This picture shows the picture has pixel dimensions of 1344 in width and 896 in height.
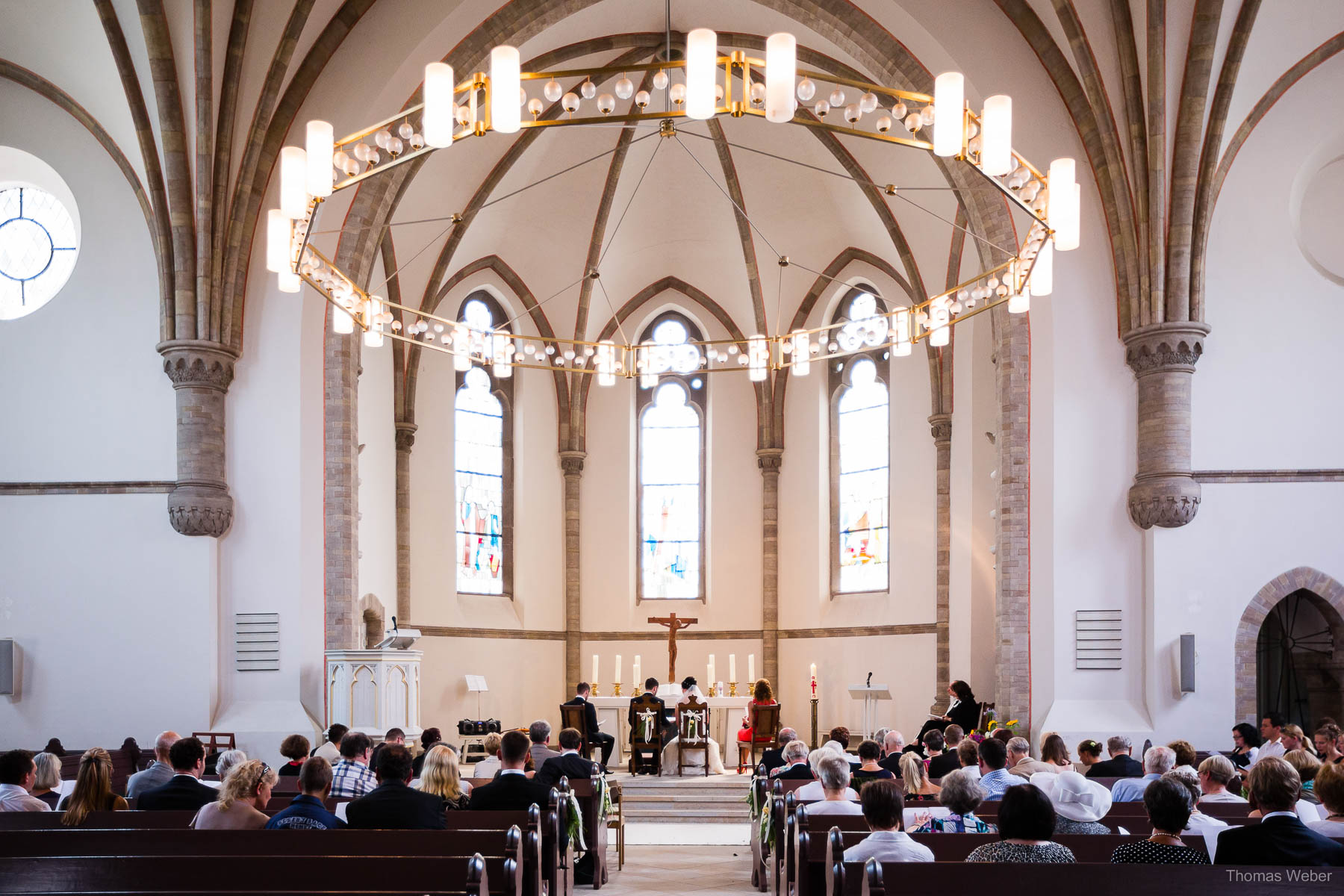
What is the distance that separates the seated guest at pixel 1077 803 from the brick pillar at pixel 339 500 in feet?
31.1

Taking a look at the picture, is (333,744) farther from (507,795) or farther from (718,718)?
(718,718)

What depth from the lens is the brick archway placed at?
43.1ft

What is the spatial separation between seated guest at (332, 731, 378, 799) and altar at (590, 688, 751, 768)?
9200mm

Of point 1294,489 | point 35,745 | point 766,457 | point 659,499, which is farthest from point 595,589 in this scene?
point 1294,489

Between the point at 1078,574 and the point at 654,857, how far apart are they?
5412mm

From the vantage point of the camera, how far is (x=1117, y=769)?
8.75 meters

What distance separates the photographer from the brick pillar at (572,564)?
72.9 feet

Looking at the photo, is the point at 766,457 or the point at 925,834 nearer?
the point at 925,834

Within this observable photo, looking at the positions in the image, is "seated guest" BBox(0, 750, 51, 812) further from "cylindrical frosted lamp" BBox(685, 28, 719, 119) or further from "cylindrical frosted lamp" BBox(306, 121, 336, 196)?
"cylindrical frosted lamp" BBox(685, 28, 719, 119)

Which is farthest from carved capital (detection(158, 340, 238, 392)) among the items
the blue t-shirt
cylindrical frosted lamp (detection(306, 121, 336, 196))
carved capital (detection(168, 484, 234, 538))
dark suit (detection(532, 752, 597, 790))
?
the blue t-shirt

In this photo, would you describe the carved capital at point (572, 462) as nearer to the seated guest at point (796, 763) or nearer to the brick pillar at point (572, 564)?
the brick pillar at point (572, 564)

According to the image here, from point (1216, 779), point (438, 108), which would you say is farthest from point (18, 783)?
point (1216, 779)

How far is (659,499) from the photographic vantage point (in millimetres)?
23016

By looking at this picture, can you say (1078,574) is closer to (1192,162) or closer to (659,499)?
(1192,162)
